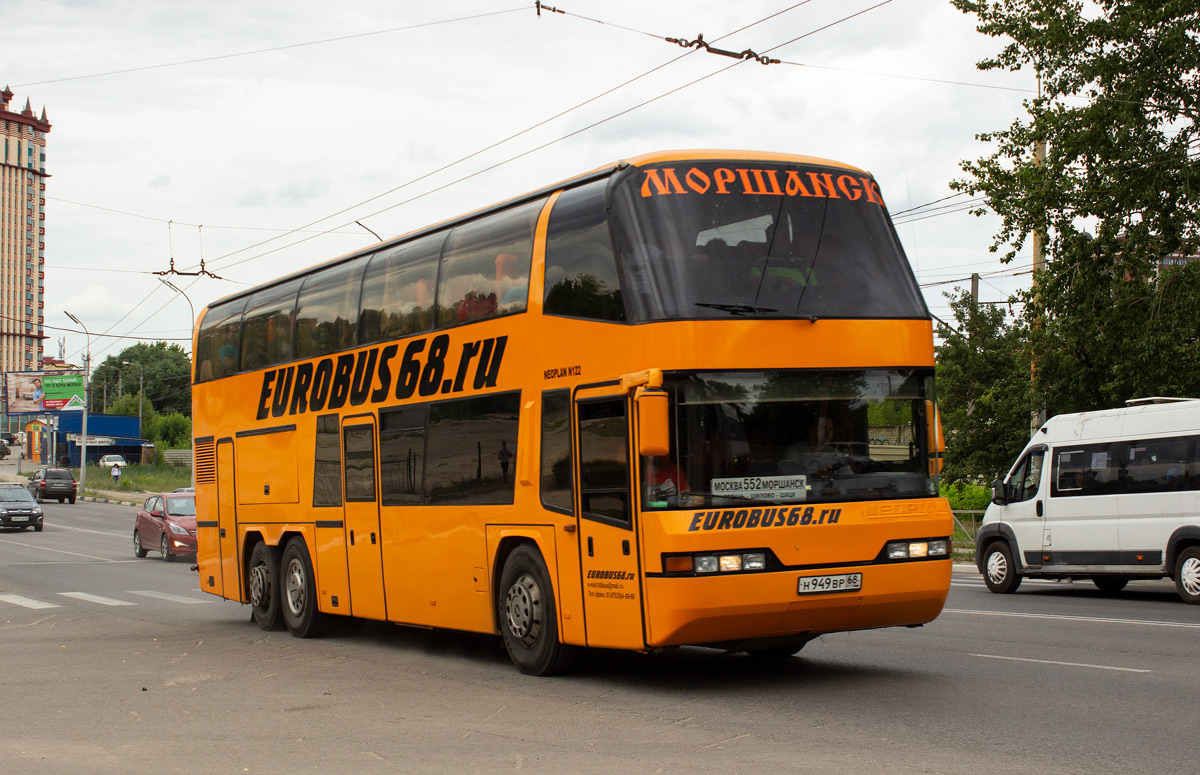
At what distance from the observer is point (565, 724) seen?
831cm

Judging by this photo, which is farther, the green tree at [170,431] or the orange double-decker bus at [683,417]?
the green tree at [170,431]

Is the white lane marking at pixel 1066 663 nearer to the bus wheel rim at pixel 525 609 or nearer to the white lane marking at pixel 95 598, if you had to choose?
the bus wheel rim at pixel 525 609

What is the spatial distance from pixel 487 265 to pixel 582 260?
1563 millimetres

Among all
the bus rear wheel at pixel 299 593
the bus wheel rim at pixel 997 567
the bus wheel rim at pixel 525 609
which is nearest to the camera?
the bus wheel rim at pixel 525 609

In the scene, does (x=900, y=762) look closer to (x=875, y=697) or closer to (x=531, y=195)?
(x=875, y=697)

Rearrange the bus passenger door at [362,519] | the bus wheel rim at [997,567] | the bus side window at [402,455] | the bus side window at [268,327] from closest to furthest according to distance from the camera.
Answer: the bus side window at [402,455] < the bus passenger door at [362,519] < the bus side window at [268,327] < the bus wheel rim at [997,567]

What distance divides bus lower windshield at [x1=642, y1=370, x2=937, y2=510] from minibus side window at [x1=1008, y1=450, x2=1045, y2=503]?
37.3 ft

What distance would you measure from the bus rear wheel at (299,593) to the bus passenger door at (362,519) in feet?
3.55

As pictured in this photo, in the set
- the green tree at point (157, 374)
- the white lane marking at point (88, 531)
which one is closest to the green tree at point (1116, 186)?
the white lane marking at point (88, 531)

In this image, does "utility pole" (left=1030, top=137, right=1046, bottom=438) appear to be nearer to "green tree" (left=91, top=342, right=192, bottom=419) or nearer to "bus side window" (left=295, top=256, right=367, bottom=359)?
"bus side window" (left=295, top=256, right=367, bottom=359)

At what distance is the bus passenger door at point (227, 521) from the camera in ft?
54.3

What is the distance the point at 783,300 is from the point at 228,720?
15.6 feet

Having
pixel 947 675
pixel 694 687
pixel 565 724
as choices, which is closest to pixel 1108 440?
pixel 947 675

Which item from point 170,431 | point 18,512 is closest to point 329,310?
point 18,512
